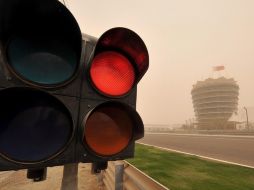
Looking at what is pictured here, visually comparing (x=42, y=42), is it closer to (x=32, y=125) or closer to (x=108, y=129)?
(x=32, y=125)

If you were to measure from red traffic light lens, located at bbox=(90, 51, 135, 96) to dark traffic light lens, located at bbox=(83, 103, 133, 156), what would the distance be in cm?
14

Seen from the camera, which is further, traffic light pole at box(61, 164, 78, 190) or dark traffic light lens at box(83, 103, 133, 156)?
traffic light pole at box(61, 164, 78, 190)

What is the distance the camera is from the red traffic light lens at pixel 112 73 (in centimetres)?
167

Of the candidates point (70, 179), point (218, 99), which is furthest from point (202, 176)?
point (218, 99)

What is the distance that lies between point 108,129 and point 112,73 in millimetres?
466

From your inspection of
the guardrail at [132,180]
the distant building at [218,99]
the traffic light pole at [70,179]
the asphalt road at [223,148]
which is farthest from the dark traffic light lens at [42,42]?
the distant building at [218,99]

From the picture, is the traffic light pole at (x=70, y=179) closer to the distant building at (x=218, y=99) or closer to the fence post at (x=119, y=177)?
the fence post at (x=119, y=177)

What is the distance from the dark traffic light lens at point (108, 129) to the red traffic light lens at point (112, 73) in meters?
0.14

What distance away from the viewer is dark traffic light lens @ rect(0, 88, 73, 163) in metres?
1.24

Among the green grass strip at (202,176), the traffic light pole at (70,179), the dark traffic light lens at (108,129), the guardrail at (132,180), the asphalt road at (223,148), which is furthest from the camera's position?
the asphalt road at (223,148)

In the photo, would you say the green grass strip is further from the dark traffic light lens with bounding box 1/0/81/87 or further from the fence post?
the dark traffic light lens with bounding box 1/0/81/87

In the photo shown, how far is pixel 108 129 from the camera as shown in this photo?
160 cm

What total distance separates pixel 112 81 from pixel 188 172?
6.21 meters

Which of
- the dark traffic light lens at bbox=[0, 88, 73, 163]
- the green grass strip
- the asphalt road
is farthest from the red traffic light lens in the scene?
the asphalt road
